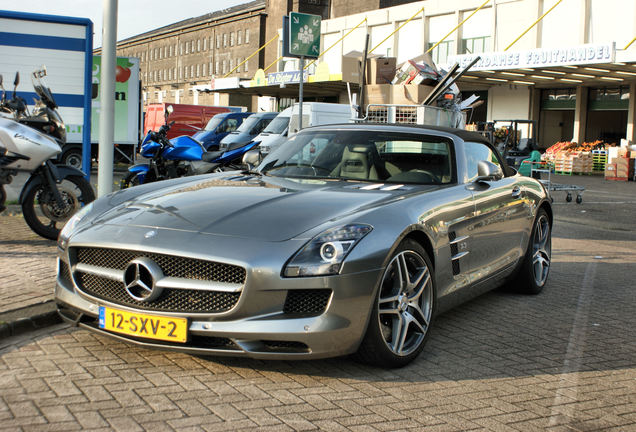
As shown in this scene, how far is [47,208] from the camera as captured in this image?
783 centimetres

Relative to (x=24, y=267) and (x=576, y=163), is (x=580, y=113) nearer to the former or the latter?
(x=576, y=163)

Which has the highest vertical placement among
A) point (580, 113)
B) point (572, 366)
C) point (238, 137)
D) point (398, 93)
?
point (580, 113)

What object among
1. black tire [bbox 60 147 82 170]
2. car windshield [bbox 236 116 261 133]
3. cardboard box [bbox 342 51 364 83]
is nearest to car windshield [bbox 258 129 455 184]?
cardboard box [bbox 342 51 364 83]

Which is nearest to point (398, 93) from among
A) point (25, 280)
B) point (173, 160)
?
point (173, 160)

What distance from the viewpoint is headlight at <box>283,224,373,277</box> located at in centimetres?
371

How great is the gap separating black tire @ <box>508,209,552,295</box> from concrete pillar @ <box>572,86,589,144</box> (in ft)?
101

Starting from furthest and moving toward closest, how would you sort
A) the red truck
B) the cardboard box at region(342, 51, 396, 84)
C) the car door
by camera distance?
the red truck < the cardboard box at region(342, 51, 396, 84) < the car door

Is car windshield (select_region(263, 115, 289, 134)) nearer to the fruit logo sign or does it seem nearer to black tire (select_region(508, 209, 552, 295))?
the fruit logo sign

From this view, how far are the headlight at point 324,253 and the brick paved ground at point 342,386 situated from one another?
62 centimetres

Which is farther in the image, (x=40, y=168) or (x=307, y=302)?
(x=40, y=168)

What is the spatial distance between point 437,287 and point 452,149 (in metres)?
1.32

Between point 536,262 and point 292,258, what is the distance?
11.5 ft

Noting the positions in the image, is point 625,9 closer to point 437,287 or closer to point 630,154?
point 630,154

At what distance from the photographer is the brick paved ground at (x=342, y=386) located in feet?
11.1
